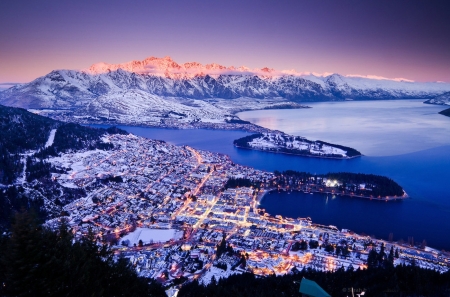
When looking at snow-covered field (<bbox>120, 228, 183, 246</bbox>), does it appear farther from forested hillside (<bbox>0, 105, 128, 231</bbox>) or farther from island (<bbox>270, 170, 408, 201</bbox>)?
island (<bbox>270, 170, 408, 201</bbox>)

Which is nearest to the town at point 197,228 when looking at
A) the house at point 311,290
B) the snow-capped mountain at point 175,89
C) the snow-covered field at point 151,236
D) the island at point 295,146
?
the snow-covered field at point 151,236

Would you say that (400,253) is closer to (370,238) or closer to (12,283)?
(370,238)

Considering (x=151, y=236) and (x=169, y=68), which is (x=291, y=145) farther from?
(x=169, y=68)

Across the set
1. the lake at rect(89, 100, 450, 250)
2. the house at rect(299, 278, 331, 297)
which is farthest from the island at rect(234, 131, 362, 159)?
the house at rect(299, 278, 331, 297)

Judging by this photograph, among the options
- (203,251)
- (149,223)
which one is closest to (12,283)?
(203,251)

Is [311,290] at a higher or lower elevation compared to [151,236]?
higher

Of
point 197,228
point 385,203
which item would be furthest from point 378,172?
point 197,228

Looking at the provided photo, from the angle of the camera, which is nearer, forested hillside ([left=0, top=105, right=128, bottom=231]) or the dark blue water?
forested hillside ([left=0, top=105, right=128, bottom=231])
